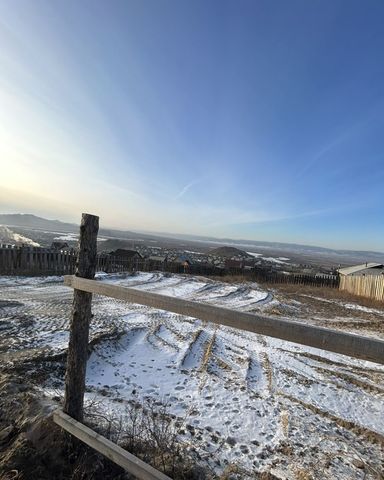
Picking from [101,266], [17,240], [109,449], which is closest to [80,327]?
[109,449]

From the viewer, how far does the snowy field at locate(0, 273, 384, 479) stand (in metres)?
3.34

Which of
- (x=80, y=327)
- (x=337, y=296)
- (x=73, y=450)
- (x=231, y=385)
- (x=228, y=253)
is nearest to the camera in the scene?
(x=73, y=450)

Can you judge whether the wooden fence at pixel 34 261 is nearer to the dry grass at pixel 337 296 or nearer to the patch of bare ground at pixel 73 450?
the patch of bare ground at pixel 73 450

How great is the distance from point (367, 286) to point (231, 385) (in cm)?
2161

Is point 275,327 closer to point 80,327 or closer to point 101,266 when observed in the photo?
point 80,327

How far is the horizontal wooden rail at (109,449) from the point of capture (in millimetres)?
2057

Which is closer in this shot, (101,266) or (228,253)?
(101,266)

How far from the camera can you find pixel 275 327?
172 cm

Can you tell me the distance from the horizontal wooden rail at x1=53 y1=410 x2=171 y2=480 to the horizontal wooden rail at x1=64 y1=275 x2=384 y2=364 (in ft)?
3.61

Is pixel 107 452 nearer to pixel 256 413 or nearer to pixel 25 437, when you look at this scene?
pixel 25 437

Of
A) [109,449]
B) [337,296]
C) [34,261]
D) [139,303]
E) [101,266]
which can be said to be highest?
[139,303]

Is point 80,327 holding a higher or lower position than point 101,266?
higher

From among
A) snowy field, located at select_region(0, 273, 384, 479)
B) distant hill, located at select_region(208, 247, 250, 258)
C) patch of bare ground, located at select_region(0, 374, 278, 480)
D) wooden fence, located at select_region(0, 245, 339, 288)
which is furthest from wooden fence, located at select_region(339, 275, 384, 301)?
distant hill, located at select_region(208, 247, 250, 258)

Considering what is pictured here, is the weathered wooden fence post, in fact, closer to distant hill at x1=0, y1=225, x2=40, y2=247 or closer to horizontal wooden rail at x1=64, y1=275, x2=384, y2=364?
horizontal wooden rail at x1=64, y1=275, x2=384, y2=364
